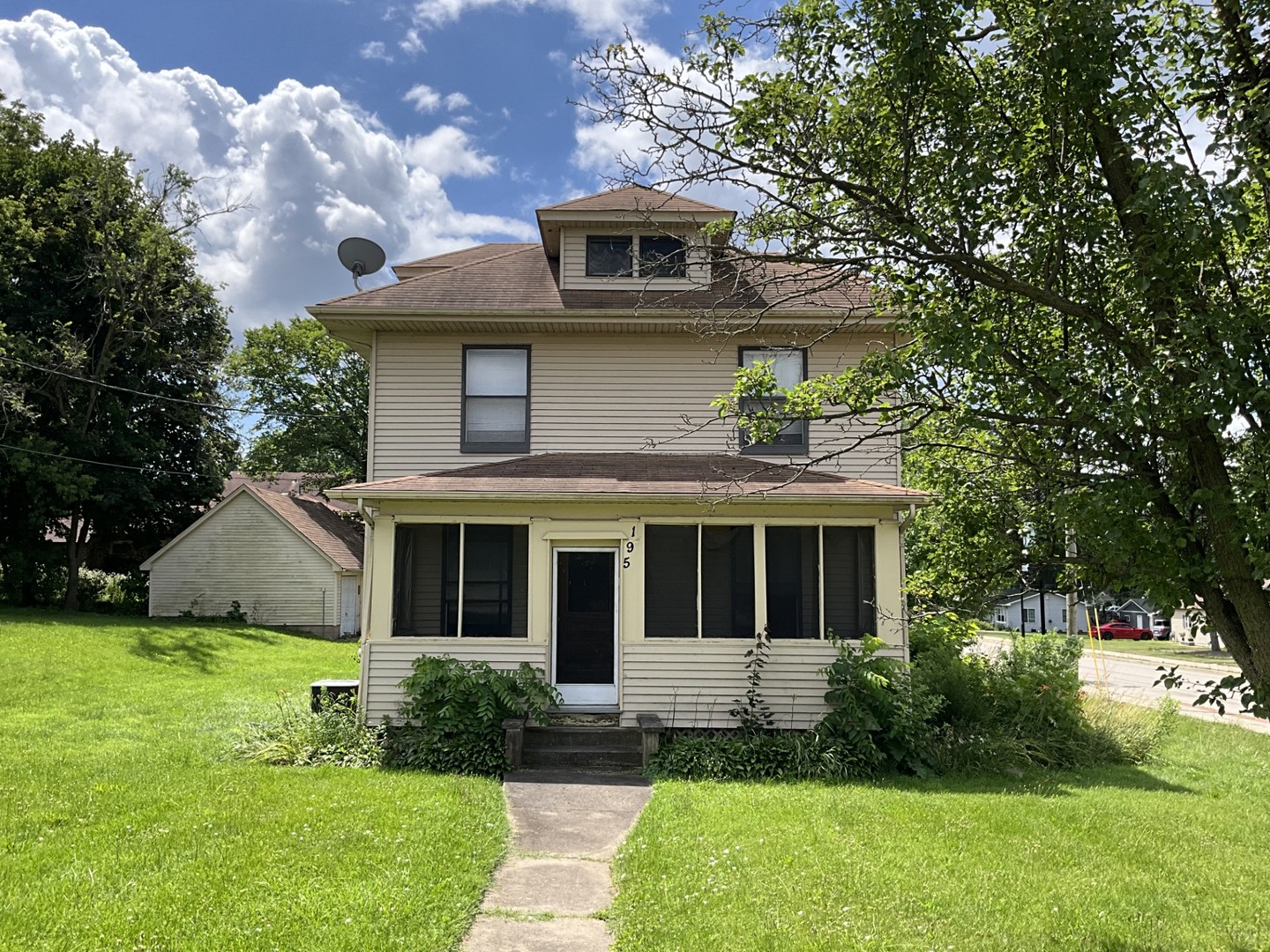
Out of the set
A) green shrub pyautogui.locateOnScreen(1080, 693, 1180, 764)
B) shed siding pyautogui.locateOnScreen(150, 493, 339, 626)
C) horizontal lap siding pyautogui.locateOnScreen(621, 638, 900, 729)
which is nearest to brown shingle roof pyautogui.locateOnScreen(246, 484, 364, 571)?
shed siding pyautogui.locateOnScreen(150, 493, 339, 626)

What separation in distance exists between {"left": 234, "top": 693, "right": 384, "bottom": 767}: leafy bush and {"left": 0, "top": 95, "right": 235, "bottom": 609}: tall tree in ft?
53.4

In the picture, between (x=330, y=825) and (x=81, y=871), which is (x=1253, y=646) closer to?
(x=330, y=825)

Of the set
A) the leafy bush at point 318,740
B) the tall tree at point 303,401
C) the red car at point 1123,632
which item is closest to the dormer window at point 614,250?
the leafy bush at point 318,740

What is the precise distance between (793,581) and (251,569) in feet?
71.1

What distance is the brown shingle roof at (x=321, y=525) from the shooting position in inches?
1080

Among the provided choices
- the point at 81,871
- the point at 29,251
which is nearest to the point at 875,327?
the point at 81,871

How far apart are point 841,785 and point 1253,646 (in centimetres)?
520

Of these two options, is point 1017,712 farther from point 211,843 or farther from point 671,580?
point 211,843

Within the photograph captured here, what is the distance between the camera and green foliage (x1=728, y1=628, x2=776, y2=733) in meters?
10.4

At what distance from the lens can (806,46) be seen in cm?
551

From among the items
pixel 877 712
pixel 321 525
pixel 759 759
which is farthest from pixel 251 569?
pixel 877 712

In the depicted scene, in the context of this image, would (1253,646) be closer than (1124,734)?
Yes

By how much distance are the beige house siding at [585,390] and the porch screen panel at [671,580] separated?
1752 mm

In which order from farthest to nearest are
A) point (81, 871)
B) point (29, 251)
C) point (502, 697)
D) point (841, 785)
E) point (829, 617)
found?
point (29, 251) < point (829, 617) < point (502, 697) < point (841, 785) < point (81, 871)
